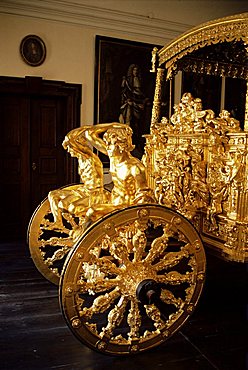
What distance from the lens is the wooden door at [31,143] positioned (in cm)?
570

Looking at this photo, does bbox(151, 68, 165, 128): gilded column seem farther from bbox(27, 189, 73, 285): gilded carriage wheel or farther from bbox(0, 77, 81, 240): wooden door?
bbox(0, 77, 81, 240): wooden door

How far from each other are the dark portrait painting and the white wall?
13cm

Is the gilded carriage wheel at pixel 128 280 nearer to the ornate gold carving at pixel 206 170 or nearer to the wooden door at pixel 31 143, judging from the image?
the ornate gold carving at pixel 206 170

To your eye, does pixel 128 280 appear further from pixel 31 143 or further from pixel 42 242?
pixel 31 143

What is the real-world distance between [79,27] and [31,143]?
6.48ft

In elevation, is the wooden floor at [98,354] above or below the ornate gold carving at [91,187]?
below

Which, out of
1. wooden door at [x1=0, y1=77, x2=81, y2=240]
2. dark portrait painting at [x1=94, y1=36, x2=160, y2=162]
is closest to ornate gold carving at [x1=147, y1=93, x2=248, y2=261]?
wooden door at [x1=0, y1=77, x2=81, y2=240]

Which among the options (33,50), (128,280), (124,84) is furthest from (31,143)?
(128,280)

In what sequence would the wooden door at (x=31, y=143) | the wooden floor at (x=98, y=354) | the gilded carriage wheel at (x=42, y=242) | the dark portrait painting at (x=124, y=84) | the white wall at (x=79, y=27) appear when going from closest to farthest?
the wooden floor at (x=98, y=354) → the gilded carriage wheel at (x=42, y=242) → the white wall at (x=79, y=27) → the wooden door at (x=31, y=143) → the dark portrait painting at (x=124, y=84)

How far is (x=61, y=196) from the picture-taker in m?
3.08

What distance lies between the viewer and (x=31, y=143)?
5910mm

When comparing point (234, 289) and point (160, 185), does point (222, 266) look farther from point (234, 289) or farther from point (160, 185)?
point (160, 185)

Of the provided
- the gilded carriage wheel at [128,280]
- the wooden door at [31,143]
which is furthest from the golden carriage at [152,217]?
the wooden door at [31,143]

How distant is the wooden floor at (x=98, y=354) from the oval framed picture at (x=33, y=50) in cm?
344
